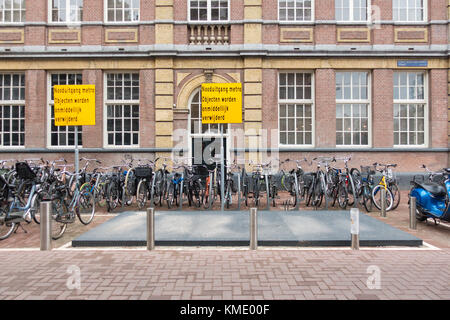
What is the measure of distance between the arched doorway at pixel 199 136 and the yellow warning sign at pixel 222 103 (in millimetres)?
4690

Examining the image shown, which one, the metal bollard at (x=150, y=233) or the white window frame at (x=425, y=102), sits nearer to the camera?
the metal bollard at (x=150, y=233)

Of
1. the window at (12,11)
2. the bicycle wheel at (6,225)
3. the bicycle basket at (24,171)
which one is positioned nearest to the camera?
the bicycle wheel at (6,225)

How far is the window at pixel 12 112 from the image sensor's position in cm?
1295

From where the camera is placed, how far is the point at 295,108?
506 inches

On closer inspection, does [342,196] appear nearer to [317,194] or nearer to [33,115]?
[317,194]

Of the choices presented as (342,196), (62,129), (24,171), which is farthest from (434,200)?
(62,129)

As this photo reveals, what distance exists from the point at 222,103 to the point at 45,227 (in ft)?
15.9

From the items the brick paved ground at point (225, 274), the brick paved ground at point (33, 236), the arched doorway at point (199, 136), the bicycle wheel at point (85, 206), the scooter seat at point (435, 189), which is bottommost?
the brick paved ground at point (225, 274)

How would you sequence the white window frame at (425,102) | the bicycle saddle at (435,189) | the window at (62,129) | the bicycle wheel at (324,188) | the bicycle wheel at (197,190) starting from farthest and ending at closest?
1. the window at (62,129)
2. the white window frame at (425,102)
3. the bicycle wheel at (197,190)
4. the bicycle wheel at (324,188)
5. the bicycle saddle at (435,189)

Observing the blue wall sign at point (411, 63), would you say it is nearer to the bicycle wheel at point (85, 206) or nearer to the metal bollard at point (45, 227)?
the bicycle wheel at point (85, 206)

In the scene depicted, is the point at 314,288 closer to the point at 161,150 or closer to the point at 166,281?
the point at 166,281

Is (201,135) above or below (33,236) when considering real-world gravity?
above

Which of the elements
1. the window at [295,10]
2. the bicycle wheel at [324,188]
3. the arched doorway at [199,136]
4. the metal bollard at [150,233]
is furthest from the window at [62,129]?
the bicycle wheel at [324,188]

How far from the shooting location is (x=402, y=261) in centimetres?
460
